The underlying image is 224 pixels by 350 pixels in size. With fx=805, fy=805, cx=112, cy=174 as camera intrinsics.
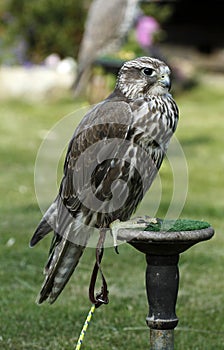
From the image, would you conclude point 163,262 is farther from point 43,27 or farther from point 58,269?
point 43,27

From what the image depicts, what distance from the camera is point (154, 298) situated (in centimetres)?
285

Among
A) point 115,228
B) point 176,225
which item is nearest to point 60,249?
point 115,228

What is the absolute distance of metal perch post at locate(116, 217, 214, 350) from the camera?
8.96 ft

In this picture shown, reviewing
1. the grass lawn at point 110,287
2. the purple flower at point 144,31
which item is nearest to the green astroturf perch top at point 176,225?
the grass lawn at point 110,287

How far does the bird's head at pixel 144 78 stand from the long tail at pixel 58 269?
0.69m

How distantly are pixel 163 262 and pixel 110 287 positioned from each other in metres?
2.01

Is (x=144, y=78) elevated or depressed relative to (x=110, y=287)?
elevated

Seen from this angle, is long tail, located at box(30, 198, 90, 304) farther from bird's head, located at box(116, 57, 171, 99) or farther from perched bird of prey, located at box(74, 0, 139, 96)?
perched bird of prey, located at box(74, 0, 139, 96)

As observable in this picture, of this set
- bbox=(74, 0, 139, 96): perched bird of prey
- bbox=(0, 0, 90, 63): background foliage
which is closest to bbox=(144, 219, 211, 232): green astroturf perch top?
bbox=(74, 0, 139, 96): perched bird of prey

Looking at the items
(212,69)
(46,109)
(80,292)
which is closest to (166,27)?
(212,69)

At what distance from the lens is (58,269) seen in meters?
3.37

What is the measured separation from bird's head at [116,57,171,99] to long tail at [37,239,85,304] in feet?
2.26

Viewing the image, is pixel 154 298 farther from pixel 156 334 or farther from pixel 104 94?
pixel 104 94

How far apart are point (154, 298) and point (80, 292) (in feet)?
6.09
